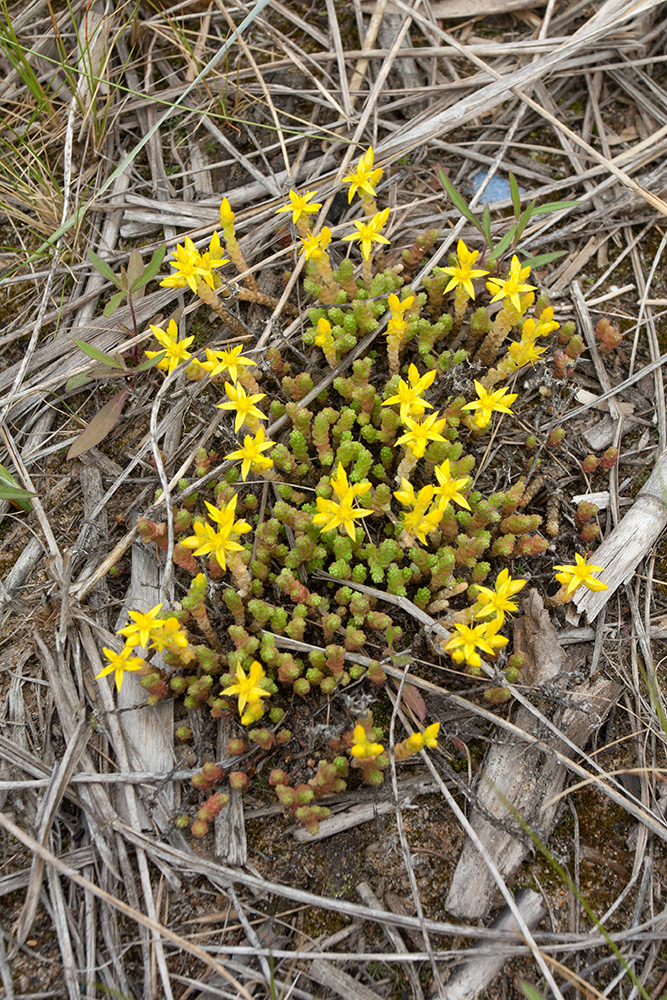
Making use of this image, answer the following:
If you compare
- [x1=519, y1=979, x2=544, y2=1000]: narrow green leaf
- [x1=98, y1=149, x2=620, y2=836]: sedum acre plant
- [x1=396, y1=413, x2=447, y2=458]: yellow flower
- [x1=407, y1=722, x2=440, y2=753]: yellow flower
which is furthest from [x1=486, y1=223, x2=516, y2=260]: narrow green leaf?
[x1=519, y1=979, x2=544, y2=1000]: narrow green leaf

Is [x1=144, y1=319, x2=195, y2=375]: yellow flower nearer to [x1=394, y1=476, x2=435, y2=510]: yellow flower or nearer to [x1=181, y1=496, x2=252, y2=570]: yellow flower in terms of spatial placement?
[x1=181, y1=496, x2=252, y2=570]: yellow flower

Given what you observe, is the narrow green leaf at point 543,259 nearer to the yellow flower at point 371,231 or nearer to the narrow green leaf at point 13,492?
the yellow flower at point 371,231

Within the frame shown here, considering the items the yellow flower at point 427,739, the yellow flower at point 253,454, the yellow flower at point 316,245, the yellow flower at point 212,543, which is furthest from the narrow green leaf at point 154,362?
the yellow flower at point 427,739

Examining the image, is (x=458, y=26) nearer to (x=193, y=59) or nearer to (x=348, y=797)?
(x=193, y=59)

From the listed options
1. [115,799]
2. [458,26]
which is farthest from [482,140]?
[115,799]

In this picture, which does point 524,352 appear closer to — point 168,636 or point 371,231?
point 371,231

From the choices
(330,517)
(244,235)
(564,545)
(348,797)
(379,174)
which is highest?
(379,174)

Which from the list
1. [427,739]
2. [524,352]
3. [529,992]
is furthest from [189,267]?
[529,992]
